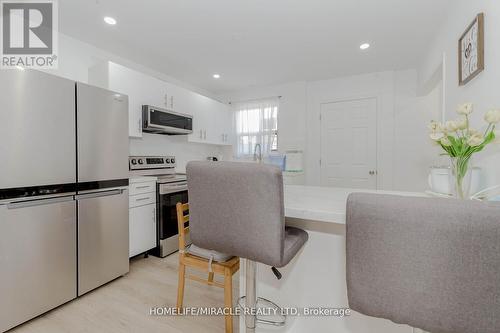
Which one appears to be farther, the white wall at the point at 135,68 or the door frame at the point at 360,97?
the door frame at the point at 360,97

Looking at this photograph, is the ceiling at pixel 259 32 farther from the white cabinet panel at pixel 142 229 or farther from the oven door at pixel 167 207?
the white cabinet panel at pixel 142 229

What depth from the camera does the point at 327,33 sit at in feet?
8.24

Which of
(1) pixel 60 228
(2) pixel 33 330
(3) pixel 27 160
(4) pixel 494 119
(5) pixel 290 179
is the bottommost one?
(2) pixel 33 330

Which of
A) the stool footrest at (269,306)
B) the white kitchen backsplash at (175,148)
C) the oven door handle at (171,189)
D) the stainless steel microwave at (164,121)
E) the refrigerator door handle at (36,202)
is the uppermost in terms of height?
the stainless steel microwave at (164,121)

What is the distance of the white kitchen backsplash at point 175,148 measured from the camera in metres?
3.13

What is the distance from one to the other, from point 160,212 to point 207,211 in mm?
1993

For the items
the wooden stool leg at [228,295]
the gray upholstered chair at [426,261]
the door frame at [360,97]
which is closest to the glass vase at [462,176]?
the gray upholstered chair at [426,261]

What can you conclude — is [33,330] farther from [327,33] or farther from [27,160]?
[327,33]

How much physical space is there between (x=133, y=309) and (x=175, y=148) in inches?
95.5

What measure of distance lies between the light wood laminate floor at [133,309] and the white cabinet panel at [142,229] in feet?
0.97

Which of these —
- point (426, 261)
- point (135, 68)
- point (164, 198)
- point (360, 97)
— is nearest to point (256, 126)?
point (360, 97)

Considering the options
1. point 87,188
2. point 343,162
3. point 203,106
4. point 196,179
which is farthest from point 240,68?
point 196,179

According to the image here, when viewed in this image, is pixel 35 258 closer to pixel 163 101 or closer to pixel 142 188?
pixel 142 188

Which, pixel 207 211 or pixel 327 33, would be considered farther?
pixel 327 33
